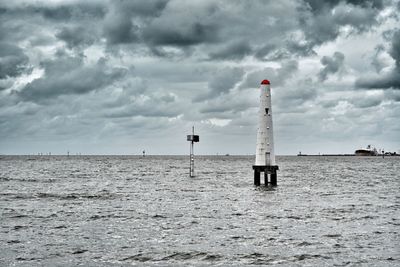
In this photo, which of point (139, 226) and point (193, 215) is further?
point (193, 215)

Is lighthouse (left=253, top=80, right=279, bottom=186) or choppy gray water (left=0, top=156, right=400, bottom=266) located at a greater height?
lighthouse (left=253, top=80, right=279, bottom=186)

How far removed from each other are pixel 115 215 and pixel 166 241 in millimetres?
9672

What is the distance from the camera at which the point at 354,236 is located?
75.1ft

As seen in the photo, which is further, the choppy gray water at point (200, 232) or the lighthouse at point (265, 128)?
the lighthouse at point (265, 128)

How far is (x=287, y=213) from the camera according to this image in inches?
1225

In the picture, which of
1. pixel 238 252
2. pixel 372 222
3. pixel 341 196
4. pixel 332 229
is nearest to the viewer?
pixel 238 252

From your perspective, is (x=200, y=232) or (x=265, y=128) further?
(x=265, y=128)

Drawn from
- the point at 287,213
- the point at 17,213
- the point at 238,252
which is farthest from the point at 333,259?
the point at 17,213

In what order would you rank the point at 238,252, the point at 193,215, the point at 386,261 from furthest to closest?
the point at 193,215
the point at 238,252
the point at 386,261

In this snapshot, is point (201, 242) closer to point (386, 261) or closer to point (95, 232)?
point (95, 232)

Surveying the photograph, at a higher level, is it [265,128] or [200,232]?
[265,128]

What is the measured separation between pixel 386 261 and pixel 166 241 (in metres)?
9.16

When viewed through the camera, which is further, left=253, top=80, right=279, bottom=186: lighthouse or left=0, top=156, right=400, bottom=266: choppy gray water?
left=253, top=80, right=279, bottom=186: lighthouse

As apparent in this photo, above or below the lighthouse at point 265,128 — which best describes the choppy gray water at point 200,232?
below
